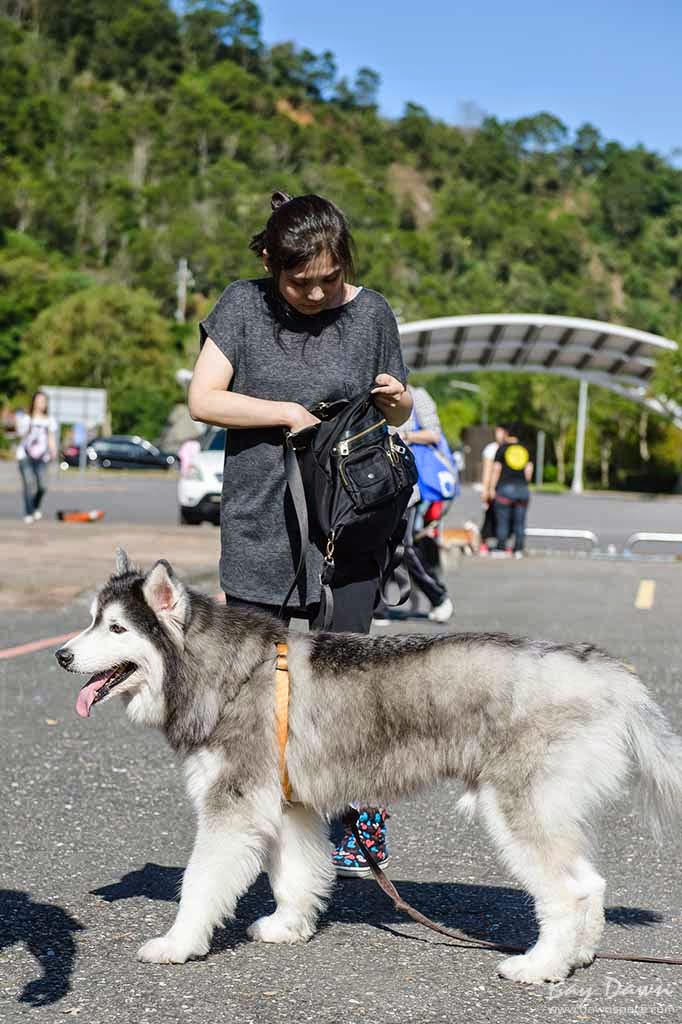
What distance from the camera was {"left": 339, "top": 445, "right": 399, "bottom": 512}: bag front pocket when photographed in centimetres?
433

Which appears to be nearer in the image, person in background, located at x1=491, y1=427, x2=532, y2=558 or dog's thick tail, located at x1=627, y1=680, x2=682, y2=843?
dog's thick tail, located at x1=627, y1=680, x2=682, y2=843

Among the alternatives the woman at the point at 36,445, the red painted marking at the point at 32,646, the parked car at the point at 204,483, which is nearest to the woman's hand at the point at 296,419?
the red painted marking at the point at 32,646

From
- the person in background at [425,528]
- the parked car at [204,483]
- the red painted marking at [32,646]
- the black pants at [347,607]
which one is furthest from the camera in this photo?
the parked car at [204,483]

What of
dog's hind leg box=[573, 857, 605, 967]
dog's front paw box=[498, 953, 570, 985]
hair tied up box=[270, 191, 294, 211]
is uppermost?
hair tied up box=[270, 191, 294, 211]

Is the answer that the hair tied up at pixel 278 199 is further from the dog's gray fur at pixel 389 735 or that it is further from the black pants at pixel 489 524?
the black pants at pixel 489 524

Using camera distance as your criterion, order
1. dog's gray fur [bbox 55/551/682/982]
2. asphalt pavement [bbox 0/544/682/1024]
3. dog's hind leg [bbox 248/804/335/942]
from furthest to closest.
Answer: dog's hind leg [bbox 248/804/335/942] < dog's gray fur [bbox 55/551/682/982] < asphalt pavement [bbox 0/544/682/1024]

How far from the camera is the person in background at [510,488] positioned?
19.6 metres

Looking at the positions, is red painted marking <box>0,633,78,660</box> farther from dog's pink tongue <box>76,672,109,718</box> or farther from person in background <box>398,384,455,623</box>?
dog's pink tongue <box>76,672,109,718</box>

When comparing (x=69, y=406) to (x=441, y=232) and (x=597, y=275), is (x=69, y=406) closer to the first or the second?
(x=441, y=232)

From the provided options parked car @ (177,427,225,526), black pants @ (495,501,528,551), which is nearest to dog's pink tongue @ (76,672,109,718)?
black pants @ (495,501,528,551)

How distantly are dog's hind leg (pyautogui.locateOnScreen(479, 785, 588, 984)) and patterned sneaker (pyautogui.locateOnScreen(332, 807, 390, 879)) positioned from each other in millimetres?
807

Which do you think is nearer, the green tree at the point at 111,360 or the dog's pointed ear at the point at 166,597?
the dog's pointed ear at the point at 166,597

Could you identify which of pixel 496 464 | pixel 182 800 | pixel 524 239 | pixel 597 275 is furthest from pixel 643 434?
pixel 597 275

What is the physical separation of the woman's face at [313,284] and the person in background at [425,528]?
6.64 meters
